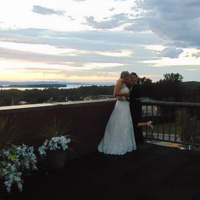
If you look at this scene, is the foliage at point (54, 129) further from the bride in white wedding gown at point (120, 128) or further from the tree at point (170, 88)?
the tree at point (170, 88)

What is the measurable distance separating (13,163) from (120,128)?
2.83m

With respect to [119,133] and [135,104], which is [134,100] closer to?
[135,104]

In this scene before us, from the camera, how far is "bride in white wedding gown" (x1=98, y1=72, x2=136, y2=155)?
5941 millimetres

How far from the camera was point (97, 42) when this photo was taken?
1062 cm

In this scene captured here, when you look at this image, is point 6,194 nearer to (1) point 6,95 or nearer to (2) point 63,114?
(2) point 63,114

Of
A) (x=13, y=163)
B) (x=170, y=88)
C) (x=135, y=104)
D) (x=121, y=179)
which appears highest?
(x=170, y=88)

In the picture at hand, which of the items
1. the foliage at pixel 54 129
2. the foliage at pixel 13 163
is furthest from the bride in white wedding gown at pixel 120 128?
the foliage at pixel 13 163

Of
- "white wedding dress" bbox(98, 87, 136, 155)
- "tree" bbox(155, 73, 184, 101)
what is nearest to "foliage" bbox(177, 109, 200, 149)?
"white wedding dress" bbox(98, 87, 136, 155)

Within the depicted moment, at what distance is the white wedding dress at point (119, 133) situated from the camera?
593 centimetres

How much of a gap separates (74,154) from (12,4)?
152 inches

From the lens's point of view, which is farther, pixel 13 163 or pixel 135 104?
pixel 135 104

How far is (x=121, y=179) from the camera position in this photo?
4289 millimetres

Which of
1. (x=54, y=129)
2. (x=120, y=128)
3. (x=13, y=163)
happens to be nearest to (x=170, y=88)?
(x=120, y=128)

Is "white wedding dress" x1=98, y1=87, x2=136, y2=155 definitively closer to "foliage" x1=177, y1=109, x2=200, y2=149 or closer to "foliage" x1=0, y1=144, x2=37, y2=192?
"foliage" x1=0, y1=144, x2=37, y2=192
